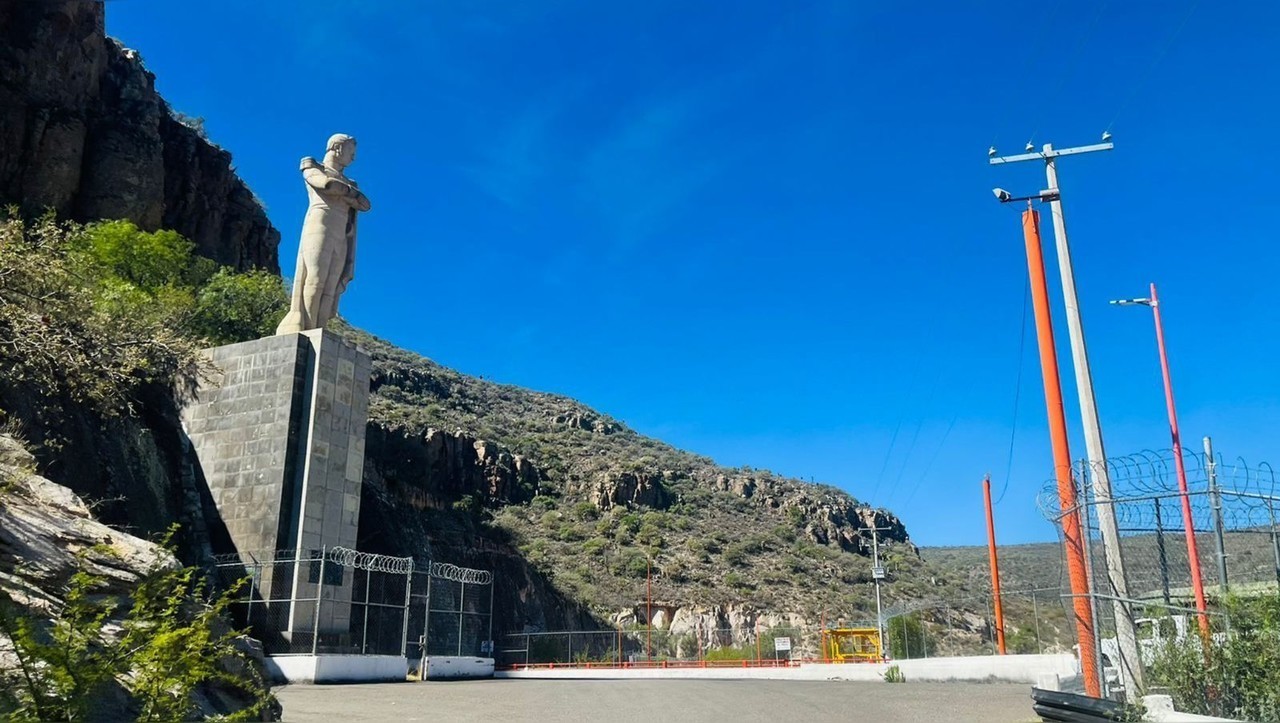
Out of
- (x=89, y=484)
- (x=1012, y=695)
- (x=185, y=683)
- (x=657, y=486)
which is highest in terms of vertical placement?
(x=657, y=486)

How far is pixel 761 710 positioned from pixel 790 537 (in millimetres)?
51517

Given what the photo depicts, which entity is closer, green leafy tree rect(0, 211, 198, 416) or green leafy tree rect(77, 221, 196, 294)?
green leafy tree rect(0, 211, 198, 416)

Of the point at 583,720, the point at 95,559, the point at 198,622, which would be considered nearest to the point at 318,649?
the point at 583,720

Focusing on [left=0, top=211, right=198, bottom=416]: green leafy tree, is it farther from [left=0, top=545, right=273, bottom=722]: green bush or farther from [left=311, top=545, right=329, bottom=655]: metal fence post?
[left=0, top=545, right=273, bottom=722]: green bush

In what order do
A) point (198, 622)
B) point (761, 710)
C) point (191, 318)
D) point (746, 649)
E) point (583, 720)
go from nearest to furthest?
point (198, 622), point (583, 720), point (761, 710), point (191, 318), point (746, 649)

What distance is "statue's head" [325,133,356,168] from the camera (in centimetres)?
2303

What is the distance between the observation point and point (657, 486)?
6800cm

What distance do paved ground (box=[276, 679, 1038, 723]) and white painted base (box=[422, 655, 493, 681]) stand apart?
2.78 meters

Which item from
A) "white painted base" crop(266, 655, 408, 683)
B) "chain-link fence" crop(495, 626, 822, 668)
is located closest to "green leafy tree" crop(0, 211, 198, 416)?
"white painted base" crop(266, 655, 408, 683)

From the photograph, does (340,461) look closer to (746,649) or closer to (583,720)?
(583,720)

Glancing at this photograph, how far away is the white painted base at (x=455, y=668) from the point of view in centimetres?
2206

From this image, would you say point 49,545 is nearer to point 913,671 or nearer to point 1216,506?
point 1216,506

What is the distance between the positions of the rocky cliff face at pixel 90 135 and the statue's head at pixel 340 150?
25853mm

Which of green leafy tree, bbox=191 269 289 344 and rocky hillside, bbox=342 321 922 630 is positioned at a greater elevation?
green leafy tree, bbox=191 269 289 344
